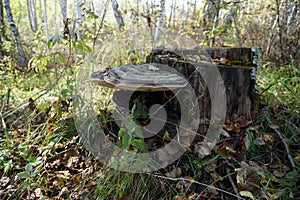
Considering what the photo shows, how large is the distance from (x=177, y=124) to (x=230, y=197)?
74 centimetres

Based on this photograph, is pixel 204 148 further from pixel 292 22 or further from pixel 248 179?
pixel 292 22

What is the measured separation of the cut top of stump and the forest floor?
524 millimetres

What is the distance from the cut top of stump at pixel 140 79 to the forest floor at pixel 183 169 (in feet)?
1.72

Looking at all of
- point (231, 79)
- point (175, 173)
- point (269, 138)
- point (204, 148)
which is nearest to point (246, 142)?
point (269, 138)

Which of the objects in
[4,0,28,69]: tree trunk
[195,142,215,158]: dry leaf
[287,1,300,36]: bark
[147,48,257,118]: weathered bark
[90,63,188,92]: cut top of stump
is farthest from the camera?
[4,0,28,69]: tree trunk

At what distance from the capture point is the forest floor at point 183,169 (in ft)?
5.28

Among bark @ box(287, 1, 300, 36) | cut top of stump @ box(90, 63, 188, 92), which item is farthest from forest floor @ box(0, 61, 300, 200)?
bark @ box(287, 1, 300, 36)

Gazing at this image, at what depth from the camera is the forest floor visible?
1.61 metres

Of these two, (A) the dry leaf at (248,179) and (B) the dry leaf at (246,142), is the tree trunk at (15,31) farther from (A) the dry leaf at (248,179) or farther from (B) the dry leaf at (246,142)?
(A) the dry leaf at (248,179)

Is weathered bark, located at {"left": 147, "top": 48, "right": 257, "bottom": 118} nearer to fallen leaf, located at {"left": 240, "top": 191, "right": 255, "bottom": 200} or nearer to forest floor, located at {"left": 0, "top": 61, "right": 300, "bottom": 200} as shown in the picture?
forest floor, located at {"left": 0, "top": 61, "right": 300, "bottom": 200}

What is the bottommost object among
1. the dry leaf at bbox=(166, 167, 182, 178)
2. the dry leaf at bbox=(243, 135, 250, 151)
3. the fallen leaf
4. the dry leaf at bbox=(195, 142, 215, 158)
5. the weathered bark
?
the dry leaf at bbox=(166, 167, 182, 178)

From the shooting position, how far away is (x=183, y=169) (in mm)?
1819

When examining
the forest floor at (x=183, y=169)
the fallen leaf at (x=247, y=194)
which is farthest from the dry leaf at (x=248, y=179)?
Result: the fallen leaf at (x=247, y=194)

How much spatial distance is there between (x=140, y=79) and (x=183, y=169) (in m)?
0.79
